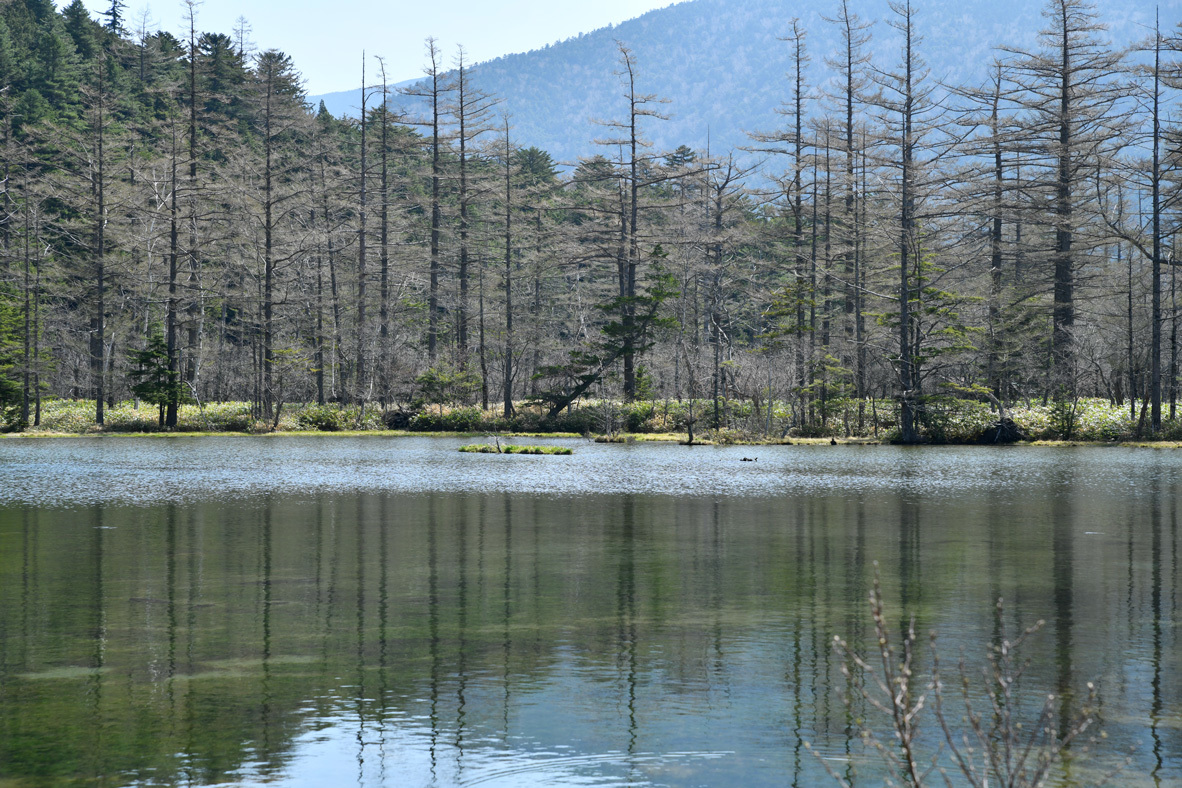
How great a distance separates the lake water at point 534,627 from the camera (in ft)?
18.6

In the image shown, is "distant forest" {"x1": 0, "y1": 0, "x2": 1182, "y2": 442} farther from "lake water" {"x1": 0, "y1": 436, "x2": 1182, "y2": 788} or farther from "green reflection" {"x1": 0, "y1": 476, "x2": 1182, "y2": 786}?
"green reflection" {"x1": 0, "y1": 476, "x2": 1182, "y2": 786}

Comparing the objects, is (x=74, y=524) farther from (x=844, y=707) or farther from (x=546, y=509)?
(x=844, y=707)

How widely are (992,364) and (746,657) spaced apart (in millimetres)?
34933

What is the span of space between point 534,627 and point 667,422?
3169 cm

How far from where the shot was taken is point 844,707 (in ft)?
21.2

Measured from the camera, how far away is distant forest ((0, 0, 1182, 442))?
1532 inches

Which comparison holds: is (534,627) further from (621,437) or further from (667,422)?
(667,422)

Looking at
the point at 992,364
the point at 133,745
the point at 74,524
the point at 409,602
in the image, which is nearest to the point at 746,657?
the point at 409,602

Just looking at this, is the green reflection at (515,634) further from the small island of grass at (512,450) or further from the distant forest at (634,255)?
the distant forest at (634,255)

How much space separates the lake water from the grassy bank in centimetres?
1646

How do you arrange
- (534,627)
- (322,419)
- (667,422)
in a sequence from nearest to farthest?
1. (534,627)
2. (667,422)
3. (322,419)

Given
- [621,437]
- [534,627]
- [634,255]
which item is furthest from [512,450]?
[534,627]

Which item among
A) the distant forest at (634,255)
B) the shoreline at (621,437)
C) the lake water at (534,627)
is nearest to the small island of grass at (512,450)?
the shoreline at (621,437)

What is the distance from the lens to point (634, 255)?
45719 millimetres
